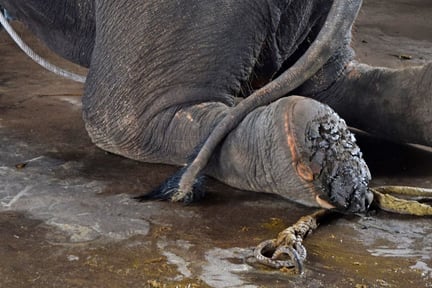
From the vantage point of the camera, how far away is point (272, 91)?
2.25m

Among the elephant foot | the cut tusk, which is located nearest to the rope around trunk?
the cut tusk

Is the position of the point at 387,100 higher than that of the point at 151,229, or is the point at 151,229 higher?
the point at 387,100

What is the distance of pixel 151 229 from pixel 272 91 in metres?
0.41

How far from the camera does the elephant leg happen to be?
2.50 metres

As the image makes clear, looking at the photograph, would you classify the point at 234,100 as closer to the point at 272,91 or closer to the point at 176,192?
the point at 272,91

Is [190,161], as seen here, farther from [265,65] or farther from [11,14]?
[11,14]

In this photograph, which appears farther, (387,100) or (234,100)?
(387,100)

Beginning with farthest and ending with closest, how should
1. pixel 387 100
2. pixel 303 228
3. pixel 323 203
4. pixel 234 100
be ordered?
1. pixel 387 100
2. pixel 234 100
3. pixel 323 203
4. pixel 303 228

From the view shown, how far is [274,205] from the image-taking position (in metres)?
2.24

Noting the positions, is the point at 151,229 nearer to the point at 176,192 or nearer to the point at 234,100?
the point at 176,192

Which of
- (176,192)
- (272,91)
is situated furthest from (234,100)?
(176,192)

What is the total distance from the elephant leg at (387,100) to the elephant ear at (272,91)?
0.33 meters

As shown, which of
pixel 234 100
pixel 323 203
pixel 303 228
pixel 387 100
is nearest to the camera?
pixel 303 228

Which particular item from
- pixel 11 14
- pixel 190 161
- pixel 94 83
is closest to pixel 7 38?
pixel 11 14
